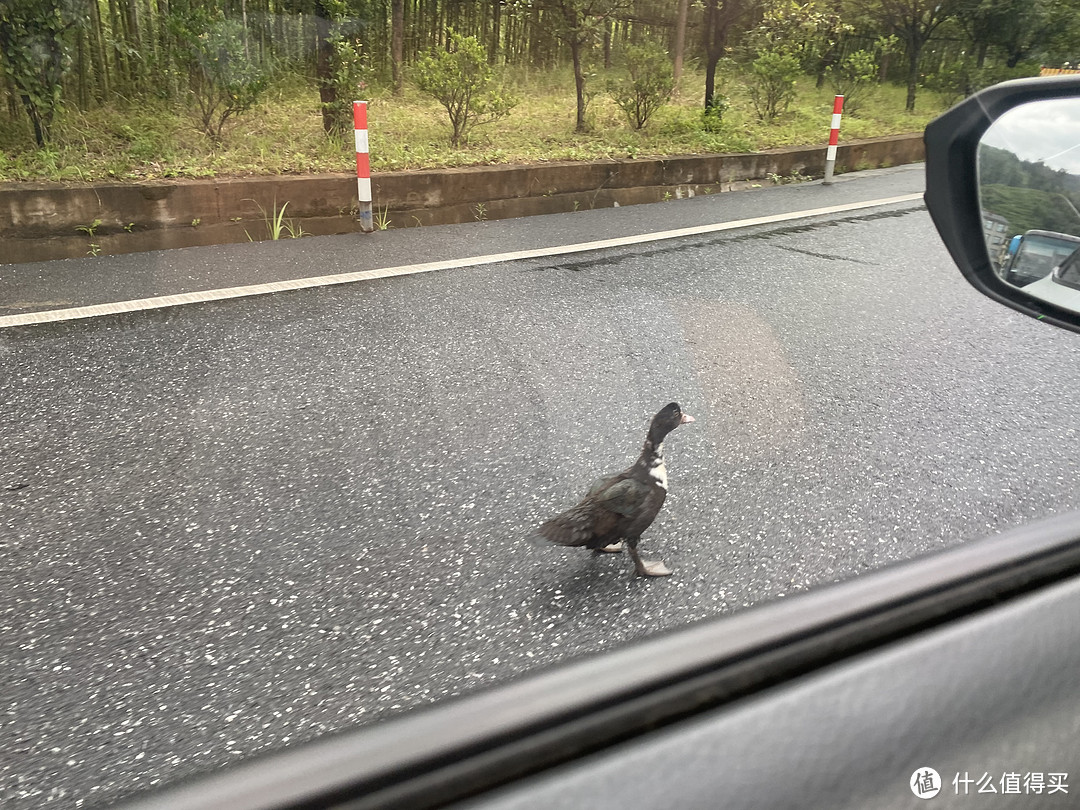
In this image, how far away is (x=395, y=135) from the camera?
29.4 ft

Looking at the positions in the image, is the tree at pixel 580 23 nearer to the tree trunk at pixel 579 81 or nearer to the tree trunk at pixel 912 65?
the tree trunk at pixel 579 81

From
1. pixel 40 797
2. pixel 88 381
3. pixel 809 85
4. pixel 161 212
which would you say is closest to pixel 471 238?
pixel 161 212

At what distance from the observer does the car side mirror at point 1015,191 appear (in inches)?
54.4

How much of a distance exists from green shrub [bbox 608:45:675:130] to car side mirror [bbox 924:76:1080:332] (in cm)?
940

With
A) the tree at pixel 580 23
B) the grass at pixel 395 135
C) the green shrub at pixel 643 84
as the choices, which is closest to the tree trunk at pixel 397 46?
the grass at pixel 395 135

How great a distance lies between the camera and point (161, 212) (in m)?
5.77

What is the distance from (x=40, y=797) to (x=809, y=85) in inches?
526

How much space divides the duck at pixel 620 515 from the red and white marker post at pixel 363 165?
469 cm

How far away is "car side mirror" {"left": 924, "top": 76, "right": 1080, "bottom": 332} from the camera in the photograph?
1.38 metres

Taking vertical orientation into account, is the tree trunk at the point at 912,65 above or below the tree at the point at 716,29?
below

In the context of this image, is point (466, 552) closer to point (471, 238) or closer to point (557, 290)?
point (557, 290)

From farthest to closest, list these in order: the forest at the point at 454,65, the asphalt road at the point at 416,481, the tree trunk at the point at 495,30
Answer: the tree trunk at the point at 495,30, the forest at the point at 454,65, the asphalt road at the point at 416,481

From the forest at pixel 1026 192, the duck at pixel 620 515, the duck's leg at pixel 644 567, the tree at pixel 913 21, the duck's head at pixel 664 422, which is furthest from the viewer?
the tree at pixel 913 21

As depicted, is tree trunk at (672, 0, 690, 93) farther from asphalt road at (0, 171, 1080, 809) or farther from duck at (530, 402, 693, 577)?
duck at (530, 402, 693, 577)
